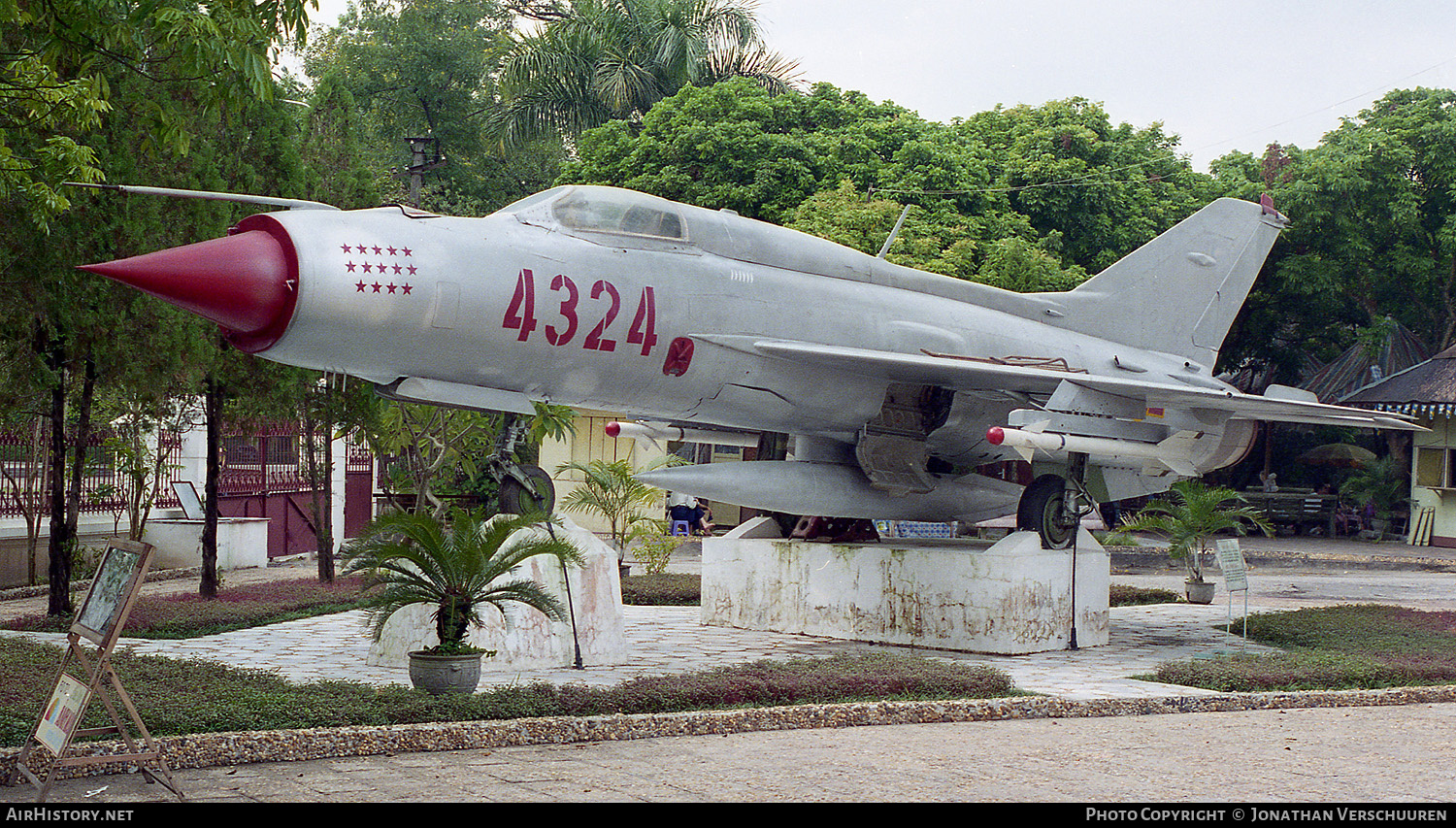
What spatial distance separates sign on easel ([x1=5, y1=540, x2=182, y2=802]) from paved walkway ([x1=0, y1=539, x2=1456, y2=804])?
6.7 inches

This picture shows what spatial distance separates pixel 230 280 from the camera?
26.9 ft

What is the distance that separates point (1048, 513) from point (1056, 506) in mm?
133

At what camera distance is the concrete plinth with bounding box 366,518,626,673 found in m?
10.6

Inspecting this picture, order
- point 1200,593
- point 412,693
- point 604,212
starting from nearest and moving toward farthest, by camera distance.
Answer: point 412,693
point 604,212
point 1200,593

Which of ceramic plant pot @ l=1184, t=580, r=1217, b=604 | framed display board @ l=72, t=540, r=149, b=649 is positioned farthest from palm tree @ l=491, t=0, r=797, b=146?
framed display board @ l=72, t=540, r=149, b=649

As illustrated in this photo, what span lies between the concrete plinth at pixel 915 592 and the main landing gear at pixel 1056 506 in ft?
Answer: 0.74

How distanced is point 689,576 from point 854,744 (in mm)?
11352

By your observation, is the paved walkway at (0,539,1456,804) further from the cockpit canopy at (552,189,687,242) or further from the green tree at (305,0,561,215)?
the green tree at (305,0,561,215)

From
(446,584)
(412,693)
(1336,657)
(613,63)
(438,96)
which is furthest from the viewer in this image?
(438,96)

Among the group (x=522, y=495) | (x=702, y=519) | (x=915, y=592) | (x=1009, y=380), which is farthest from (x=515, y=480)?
(x=702, y=519)

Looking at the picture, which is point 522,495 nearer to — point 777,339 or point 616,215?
point 616,215

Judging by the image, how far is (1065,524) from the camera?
1341 cm
